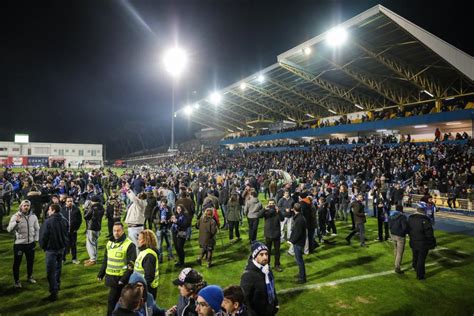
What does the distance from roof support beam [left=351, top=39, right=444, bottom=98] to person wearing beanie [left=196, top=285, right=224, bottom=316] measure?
23.7 meters

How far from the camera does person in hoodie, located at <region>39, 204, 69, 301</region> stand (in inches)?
232

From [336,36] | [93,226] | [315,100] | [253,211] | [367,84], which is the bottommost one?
[93,226]

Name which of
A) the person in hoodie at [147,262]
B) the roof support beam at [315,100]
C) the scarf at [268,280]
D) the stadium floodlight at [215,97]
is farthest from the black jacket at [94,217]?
the stadium floodlight at [215,97]

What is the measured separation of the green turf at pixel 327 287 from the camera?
5828 mm

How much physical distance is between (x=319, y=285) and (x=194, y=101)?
4601 cm

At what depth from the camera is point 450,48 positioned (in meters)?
21.3

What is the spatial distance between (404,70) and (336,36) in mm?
7990

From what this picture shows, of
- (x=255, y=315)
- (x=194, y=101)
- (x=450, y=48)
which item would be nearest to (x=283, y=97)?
(x=194, y=101)

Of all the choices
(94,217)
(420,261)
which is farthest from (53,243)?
(420,261)

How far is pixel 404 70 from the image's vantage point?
25609 mm

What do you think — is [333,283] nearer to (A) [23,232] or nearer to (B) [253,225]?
(B) [253,225]

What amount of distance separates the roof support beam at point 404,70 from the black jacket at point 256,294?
75.0ft

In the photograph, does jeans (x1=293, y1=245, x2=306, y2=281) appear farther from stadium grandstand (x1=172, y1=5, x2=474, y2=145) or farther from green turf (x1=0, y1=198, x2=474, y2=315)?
stadium grandstand (x1=172, y1=5, x2=474, y2=145)

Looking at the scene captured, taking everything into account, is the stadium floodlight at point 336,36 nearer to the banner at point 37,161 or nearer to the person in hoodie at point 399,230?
the person in hoodie at point 399,230
